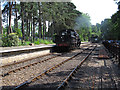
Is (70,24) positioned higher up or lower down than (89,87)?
higher up

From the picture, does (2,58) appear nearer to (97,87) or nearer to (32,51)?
(32,51)

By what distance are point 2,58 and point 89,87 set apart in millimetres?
6756

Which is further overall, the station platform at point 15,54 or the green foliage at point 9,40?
the green foliage at point 9,40

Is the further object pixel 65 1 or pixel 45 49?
pixel 65 1

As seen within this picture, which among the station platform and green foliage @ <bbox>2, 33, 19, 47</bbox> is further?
green foliage @ <bbox>2, 33, 19, 47</bbox>

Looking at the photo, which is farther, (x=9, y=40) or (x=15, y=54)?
(x=9, y=40)

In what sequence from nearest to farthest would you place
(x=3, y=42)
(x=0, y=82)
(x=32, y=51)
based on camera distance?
(x=0, y=82)
(x=32, y=51)
(x=3, y=42)

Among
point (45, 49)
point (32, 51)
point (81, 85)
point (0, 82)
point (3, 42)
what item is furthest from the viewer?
point (3, 42)

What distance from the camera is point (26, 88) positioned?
15.7 ft

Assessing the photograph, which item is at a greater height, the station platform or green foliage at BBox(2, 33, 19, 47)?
green foliage at BBox(2, 33, 19, 47)

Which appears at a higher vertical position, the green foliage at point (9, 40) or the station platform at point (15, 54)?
the green foliage at point (9, 40)

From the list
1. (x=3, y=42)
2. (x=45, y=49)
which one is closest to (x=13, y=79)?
(x=45, y=49)

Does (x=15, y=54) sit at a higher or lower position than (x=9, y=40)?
lower

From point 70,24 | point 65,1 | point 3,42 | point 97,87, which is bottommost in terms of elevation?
point 97,87
